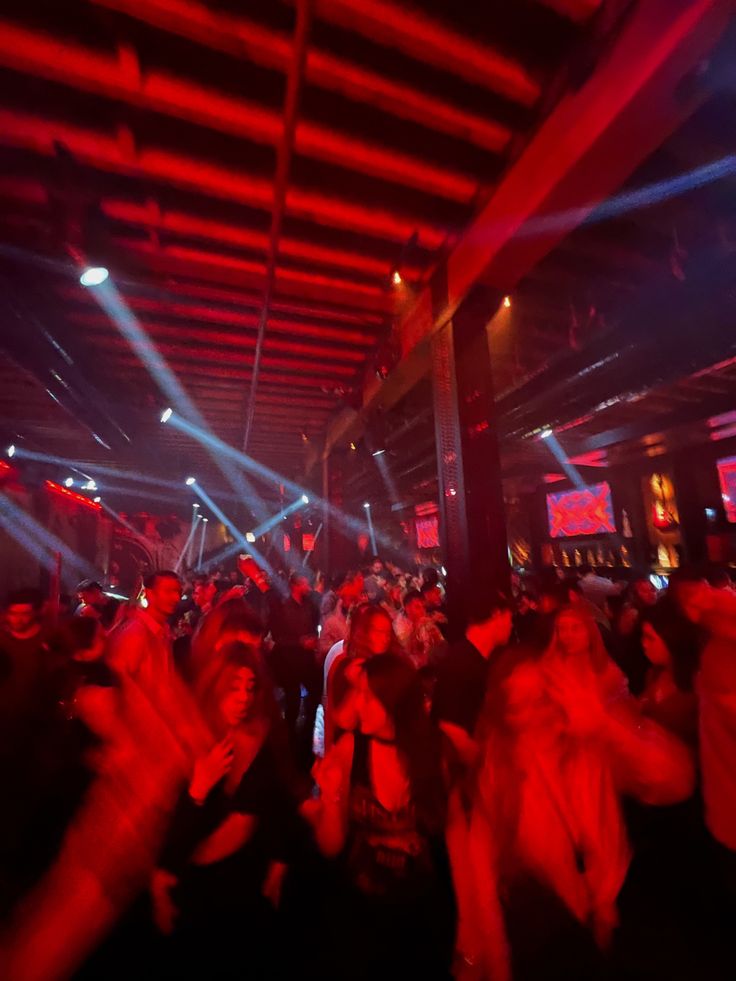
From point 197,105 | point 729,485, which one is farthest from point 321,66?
point 729,485

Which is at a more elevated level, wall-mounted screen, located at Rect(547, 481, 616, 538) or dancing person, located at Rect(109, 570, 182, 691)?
wall-mounted screen, located at Rect(547, 481, 616, 538)

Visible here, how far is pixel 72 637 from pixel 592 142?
16.1ft

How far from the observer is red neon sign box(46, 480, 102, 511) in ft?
39.0

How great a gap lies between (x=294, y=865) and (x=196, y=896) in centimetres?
92

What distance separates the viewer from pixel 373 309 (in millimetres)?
5047

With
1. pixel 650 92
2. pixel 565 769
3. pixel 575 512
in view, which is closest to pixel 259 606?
pixel 575 512

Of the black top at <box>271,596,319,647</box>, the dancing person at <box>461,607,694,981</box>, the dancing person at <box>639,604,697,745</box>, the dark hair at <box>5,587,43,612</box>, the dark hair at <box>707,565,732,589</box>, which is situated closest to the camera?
the dancing person at <box>461,607,694,981</box>

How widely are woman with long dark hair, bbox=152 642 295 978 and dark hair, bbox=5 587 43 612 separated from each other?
6.85ft

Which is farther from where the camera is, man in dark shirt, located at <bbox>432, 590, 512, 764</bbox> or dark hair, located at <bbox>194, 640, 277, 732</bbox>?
man in dark shirt, located at <bbox>432, 590, 512, 764</bbox>

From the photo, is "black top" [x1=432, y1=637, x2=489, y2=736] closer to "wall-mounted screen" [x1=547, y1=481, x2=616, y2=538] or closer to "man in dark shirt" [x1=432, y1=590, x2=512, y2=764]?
"man in dark shirt" [x1=432, y1=590, x2=512, y2=764]

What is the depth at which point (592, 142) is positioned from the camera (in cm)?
259

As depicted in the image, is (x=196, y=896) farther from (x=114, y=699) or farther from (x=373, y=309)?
(x=373, y=309)

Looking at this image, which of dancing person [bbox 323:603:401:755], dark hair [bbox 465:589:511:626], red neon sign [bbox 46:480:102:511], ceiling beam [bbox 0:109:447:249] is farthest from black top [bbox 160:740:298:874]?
red neon sign [bbox 46:480:102:511]

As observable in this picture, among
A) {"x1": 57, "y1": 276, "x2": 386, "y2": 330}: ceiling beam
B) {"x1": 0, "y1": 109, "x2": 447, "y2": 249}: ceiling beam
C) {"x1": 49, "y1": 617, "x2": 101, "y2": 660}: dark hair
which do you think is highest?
{"x1": 0, "y1": 109, "x2": 447, "y2": 249}: ceiling beam
